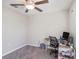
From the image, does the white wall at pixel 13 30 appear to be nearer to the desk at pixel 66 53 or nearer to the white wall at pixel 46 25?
the white wall at pixel 46 25

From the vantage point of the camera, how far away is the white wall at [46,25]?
4.92 metres

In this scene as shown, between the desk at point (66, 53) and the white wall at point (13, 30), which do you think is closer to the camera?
the desk at point (66, 53)

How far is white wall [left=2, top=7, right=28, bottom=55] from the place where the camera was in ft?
13.1

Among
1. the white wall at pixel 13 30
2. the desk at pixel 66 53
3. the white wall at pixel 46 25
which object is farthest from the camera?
the white wall at pixel 46 25

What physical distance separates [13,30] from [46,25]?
1962mm

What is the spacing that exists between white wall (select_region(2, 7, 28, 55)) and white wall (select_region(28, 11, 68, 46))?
470mm

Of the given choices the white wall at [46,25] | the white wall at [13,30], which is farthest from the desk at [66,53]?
the white wall at [13,30]

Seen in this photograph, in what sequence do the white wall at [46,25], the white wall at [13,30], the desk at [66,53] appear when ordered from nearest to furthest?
1. the desk at [66,53]
2. the white wall at [13,30]
3. the white wall at [46,25]

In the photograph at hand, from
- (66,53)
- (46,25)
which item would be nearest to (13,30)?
(46,25)

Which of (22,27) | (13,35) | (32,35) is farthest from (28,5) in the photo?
(32,35)

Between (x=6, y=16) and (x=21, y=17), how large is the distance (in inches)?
49.1

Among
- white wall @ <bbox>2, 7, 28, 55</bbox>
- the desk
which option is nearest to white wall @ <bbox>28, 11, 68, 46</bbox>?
white wall @ <bbox>2, 7, 28, 55</bbox>

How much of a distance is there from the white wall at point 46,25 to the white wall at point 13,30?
0.47m

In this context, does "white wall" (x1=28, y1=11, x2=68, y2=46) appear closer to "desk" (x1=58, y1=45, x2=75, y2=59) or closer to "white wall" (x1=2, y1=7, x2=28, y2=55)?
"white wall" (x1=2, y1=7, x2=28, y2=55)
